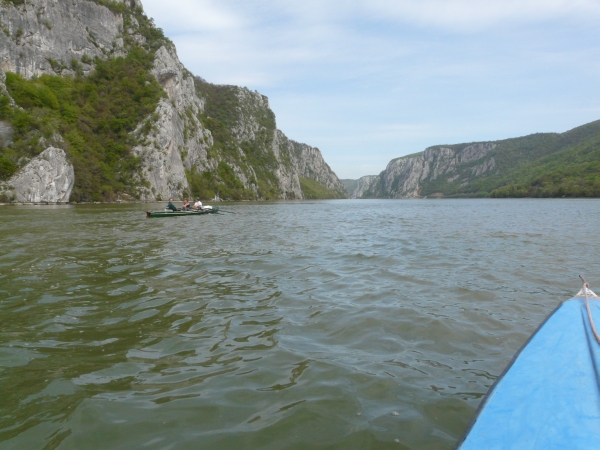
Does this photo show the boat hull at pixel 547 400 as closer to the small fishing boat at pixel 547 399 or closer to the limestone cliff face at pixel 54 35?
the small fishing boat at pixel 547 399

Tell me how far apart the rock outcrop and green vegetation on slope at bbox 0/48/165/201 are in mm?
1602

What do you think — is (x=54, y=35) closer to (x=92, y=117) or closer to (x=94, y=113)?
(x=94, y=113)

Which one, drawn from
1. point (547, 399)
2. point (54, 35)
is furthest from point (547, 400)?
point (54, 35)

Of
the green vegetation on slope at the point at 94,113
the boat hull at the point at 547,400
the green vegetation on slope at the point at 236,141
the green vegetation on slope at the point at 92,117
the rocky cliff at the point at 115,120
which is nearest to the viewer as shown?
the boat hull at the point at 547,400

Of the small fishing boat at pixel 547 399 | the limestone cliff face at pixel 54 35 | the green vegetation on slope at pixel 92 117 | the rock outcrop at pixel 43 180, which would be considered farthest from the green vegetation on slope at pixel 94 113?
the small fishing boat at pixel 547 399

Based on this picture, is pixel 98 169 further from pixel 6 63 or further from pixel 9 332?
pixel 9 332

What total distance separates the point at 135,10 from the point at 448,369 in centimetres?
11959

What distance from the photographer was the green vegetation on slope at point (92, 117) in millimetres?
51625

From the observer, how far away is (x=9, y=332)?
5.10 metres

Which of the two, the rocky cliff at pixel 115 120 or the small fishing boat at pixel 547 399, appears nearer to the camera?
the small fishing boat at pixel 547 399

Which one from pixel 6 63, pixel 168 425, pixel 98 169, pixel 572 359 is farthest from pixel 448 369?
pixel 6 63

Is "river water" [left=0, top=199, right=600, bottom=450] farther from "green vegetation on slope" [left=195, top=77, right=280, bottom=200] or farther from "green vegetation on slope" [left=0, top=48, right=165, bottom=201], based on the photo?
"green vegetation on slope" [left=195, top=77, right=280, bottom=200]

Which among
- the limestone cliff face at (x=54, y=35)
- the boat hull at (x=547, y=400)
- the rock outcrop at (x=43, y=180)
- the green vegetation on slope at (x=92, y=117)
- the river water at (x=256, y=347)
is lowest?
the river water at (x=256, y=347)

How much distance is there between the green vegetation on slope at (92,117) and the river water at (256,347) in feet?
175
